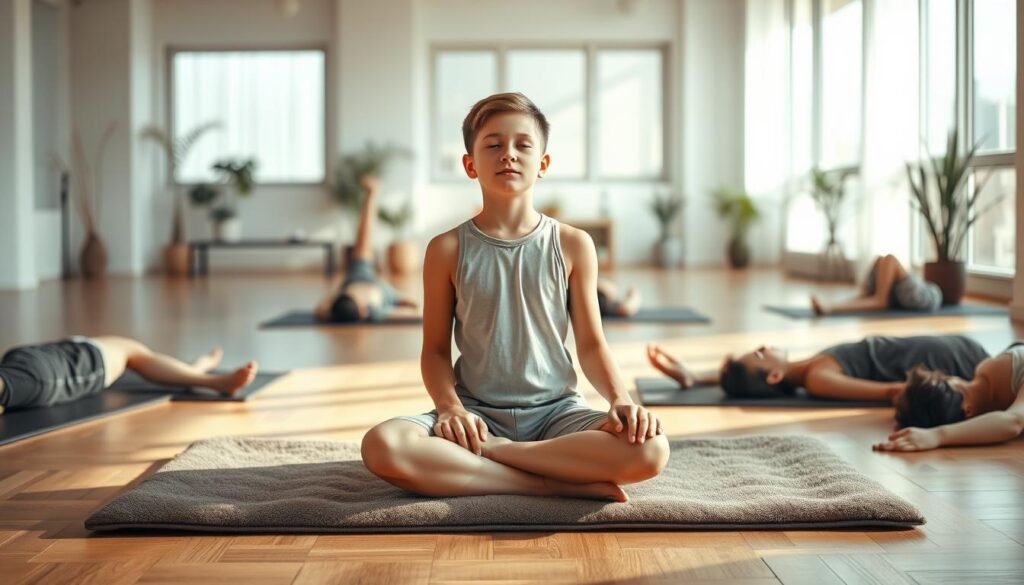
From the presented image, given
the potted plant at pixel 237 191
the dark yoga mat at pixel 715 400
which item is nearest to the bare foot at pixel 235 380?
the dark yoga mat at pixel 715 400

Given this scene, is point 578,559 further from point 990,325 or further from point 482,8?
point 482,8

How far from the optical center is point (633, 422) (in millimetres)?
1941

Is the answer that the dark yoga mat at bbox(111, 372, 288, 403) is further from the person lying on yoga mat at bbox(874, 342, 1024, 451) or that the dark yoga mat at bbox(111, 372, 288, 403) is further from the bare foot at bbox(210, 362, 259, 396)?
the person lying on yoga mat at bbox(874, 342, 1024, 451)

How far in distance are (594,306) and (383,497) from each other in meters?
0.53

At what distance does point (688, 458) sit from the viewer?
2.48 metres

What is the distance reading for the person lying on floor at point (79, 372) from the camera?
3061mm

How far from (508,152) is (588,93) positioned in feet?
32.4

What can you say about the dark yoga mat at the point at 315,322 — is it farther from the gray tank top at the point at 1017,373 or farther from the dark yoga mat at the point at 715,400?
the gray tank top at the point at 1017,373

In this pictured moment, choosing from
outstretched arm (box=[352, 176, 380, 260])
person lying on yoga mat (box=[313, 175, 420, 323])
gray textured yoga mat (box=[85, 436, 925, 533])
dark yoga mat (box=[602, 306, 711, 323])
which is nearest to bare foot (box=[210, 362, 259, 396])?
gray textured yoga mat (box=[85, 436, 925, 533])

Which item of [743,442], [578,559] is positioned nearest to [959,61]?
[743,442]

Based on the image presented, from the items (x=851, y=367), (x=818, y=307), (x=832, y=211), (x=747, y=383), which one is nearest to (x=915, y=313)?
(x=818, y=307)

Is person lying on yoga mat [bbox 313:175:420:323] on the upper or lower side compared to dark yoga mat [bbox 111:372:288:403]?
upper

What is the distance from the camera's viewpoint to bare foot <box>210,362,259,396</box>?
3342 mm

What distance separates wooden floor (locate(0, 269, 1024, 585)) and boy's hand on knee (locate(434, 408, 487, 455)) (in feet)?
0.60
